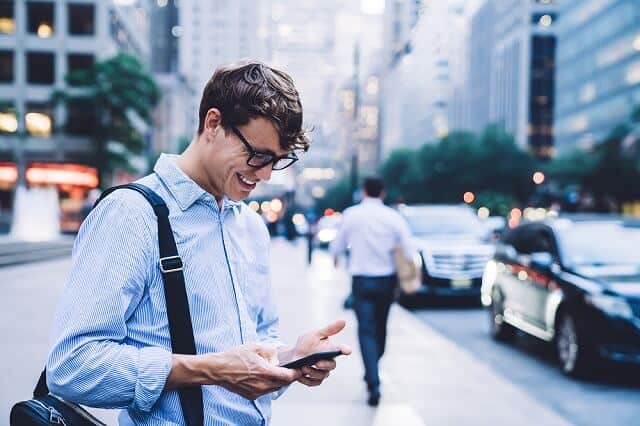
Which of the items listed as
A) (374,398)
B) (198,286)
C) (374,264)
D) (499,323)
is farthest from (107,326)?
(499,323)

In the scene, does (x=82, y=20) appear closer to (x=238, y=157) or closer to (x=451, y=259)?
(x=451, y=259)

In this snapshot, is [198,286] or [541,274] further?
[541,274]

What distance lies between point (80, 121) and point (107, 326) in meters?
50.8

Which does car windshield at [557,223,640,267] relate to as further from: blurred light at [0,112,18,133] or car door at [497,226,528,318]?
blurred light at [0,112,18,133]

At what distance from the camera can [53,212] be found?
40094 mm

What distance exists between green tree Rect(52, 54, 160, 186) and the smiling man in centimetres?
4820

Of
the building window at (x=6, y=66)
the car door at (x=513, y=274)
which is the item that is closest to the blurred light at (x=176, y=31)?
the building window at (x=6, y=66)

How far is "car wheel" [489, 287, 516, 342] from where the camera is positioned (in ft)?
34.7

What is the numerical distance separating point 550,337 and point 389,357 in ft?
6.44

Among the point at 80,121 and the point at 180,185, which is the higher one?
the point at 80,121

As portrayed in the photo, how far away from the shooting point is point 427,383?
7.65 m

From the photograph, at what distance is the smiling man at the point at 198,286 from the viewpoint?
1.72m

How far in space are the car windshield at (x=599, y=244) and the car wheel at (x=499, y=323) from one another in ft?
5.98

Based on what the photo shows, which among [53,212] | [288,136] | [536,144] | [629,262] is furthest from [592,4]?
[288,136]
